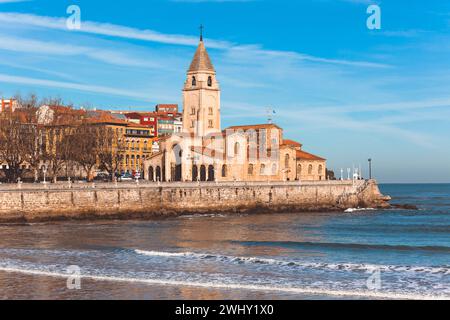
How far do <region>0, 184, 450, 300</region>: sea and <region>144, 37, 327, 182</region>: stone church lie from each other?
119 feet

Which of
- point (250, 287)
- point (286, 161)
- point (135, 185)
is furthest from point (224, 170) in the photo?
point (250, 287)

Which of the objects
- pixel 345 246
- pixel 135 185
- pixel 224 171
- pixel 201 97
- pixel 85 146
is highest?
pixel 201 97

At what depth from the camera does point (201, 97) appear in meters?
104

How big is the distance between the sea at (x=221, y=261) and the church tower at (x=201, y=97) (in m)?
43.8

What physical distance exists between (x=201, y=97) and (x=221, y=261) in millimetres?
69348

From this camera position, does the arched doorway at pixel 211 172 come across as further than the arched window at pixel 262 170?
No

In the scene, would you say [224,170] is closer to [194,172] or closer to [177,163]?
[194,172]

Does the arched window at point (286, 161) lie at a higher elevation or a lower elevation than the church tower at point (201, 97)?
lower

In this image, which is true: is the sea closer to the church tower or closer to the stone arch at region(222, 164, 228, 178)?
the stone arch at region(222, 164, 228, 178)

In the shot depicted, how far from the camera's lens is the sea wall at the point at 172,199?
205ft

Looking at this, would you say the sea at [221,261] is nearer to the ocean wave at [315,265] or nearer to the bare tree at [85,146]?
the ocean wave at [315,265]

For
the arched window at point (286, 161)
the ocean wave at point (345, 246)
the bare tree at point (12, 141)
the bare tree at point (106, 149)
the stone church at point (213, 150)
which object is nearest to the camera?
the ocean wave at point (345, 246)

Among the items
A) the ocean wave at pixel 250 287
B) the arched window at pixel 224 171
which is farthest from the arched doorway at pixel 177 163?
the ocean wave at pixel 250 287
